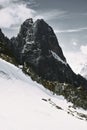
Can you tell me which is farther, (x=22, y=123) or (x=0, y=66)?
(x=0, y=66)

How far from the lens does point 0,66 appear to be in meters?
42.0

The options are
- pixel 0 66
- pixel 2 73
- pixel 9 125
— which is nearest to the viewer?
pixel 9 125

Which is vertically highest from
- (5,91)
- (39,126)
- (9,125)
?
(5,91)

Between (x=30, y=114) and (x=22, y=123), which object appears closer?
(x=22, y=123)

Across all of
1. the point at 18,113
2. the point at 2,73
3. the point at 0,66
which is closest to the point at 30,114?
the point at 18,113

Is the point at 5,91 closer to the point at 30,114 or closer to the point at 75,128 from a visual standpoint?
the point at 30,114

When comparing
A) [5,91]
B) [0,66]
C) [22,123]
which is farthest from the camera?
[0,66]

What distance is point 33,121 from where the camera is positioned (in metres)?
21.2

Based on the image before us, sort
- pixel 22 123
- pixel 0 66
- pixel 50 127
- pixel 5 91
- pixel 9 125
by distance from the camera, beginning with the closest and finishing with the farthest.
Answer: pixel 9 125 < pixel 22 123 < pixel 50 127 < pixel 5 91 < pixel 0 66

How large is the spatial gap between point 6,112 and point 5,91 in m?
9.53

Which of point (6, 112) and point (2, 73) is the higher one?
point (2, 73)

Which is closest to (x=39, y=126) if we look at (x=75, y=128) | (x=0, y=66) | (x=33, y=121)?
(x=33, y=121)

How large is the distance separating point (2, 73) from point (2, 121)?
69.2 ft

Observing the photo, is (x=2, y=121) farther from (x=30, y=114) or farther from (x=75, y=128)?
(x=75, y=128)
